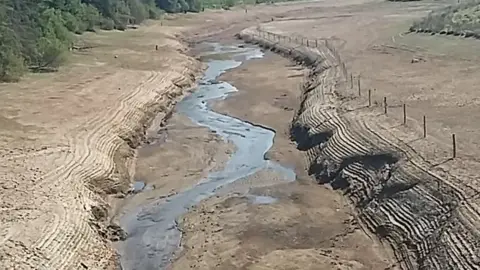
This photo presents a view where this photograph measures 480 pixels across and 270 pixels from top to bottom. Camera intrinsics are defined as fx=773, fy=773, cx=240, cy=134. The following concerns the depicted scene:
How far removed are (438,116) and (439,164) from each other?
7.88 meters

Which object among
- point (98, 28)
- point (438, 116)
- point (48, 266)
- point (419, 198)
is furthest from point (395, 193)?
point (98, 28)

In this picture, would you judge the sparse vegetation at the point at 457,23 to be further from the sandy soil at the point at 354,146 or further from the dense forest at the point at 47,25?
the dense forest at the point at 47,25

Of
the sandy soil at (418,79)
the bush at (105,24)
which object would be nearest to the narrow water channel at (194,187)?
the sandy soil at (418,79)

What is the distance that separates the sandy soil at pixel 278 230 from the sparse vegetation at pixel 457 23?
2914 centimetres

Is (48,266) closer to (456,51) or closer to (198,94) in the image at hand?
(198,94)

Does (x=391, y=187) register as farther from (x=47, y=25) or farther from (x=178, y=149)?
(x=47, y=25)

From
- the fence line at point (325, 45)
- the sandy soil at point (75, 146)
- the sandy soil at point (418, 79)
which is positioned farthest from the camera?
the fence line at point (325, 45)

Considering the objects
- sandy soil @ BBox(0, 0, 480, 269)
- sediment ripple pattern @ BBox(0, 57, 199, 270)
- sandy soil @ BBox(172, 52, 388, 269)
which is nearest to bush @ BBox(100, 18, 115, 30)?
sandy soil @ BBox(0, 0, 480, 269)

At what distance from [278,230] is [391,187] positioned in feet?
14.8

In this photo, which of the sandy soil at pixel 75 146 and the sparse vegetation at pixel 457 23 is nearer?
the sandy soil at pixel 75 146

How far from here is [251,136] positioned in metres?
41.0

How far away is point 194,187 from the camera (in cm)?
3259

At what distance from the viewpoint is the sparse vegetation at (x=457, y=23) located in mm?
60719

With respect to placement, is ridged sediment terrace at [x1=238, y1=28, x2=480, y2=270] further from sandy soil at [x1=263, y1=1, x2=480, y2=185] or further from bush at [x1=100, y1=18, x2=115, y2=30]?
bush at [x1=100, y1=18, x2=115, y2=30]
